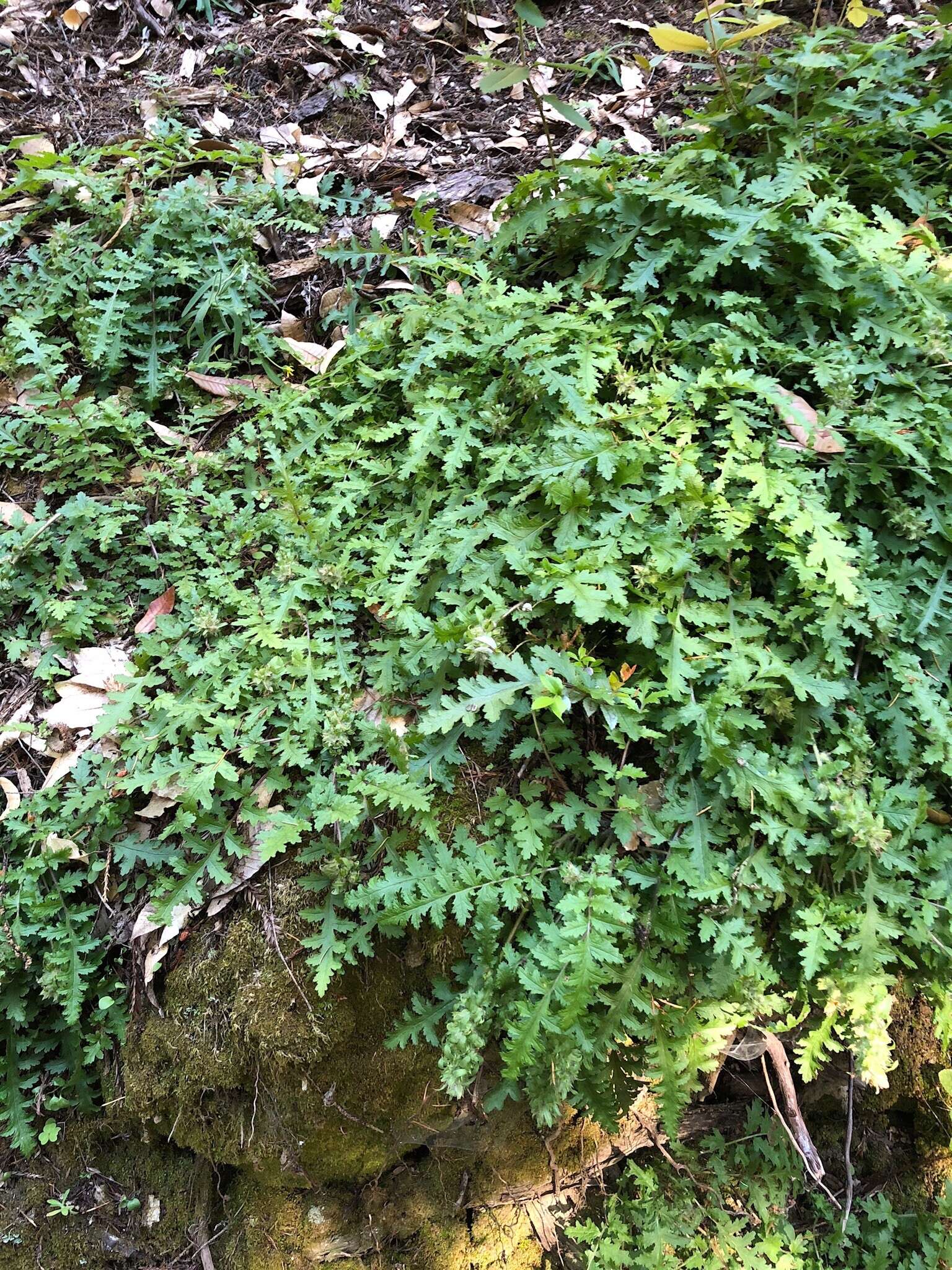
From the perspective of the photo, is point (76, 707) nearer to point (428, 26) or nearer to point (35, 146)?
point (35, 146)

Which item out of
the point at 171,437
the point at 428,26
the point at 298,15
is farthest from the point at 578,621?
the point at 298,15

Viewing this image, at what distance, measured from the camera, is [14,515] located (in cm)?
299

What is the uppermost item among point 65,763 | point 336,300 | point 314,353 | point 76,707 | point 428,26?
point 428,26

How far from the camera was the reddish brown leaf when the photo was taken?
2.88 metres

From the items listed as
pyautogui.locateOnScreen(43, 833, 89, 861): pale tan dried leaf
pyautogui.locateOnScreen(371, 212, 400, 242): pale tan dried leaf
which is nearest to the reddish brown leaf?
pyautogui.locateOnScreen(43, 833, 89, 861): pale tan dried leaf

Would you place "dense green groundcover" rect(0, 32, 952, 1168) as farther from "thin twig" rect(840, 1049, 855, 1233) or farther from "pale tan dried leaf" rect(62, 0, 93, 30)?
"pale tan dried leaf" rect(62, 0, 93, 30)

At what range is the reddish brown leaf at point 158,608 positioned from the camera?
2875mm

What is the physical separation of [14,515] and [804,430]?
2.92 m

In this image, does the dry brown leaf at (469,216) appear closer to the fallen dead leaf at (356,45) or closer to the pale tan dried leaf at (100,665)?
the fallen dead leaf at (356,45)

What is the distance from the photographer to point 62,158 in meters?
3.62

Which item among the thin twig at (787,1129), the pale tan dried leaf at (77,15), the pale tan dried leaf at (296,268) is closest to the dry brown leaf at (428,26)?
the pale tan dried leaf at (296,268)

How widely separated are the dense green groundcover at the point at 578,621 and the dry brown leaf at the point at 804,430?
1 centimetres

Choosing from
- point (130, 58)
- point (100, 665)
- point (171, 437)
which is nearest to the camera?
point (100, 665)

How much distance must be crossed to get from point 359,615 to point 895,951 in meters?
1.94
